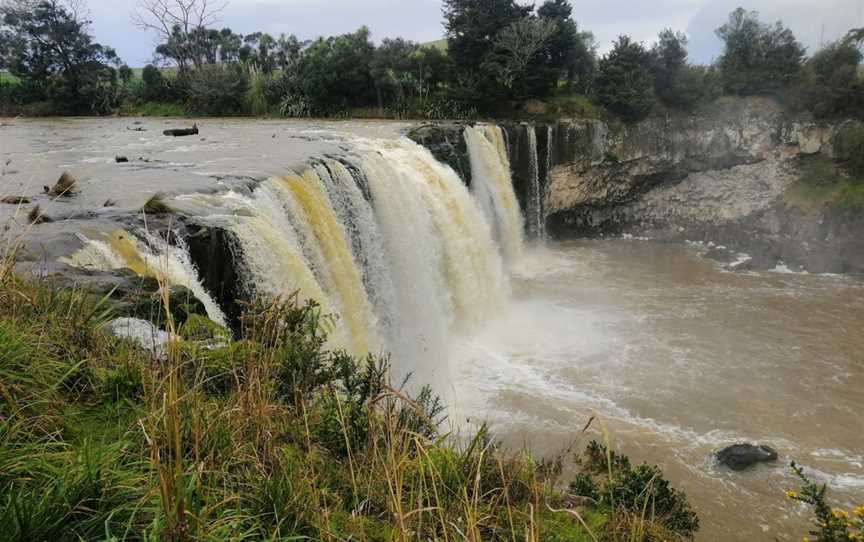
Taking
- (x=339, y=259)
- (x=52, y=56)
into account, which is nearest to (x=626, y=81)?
(x=339, y=259)

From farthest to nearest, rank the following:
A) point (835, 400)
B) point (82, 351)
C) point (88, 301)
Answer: point (835, 400) < point (88, 301) < point (82, 351)

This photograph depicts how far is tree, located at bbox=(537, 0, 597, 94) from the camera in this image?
25.8m

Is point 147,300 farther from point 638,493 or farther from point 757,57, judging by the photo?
point 757,57

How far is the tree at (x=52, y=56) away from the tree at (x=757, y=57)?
30615 millimetres

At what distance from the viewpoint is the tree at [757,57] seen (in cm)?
2222

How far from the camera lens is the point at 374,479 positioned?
3020 mm

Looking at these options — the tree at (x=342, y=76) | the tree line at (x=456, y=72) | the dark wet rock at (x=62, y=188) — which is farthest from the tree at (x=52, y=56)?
the dark wet rock at (x=62, y=188)

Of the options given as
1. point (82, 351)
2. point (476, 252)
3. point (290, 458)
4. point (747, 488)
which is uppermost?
point (82, 351)

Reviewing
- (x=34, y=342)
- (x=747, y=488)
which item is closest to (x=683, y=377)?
(x=747, y=488)

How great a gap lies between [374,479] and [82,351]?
6.47 feet

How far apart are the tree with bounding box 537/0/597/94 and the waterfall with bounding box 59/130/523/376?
35.0 ft

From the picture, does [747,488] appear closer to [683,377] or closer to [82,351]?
[683,377]

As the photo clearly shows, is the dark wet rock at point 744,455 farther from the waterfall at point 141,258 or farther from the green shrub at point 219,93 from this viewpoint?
the green shrub at point 219,93

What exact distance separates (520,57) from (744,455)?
65.7 feet
